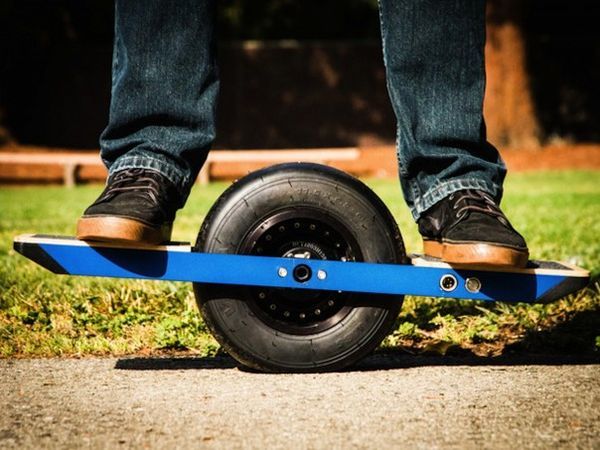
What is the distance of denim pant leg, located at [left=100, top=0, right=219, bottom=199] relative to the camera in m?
2.47

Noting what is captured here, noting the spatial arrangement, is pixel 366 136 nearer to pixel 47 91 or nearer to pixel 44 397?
pixel 47 91

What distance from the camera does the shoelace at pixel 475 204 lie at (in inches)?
94.7

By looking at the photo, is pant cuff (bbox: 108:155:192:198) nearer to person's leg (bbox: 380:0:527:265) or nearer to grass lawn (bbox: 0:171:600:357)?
grass lawn (bbox: 0:171:600:357)

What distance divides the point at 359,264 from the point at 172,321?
34.2 inches

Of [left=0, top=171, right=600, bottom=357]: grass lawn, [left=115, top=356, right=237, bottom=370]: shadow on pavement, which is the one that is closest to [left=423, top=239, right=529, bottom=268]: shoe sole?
[left=0, top=171, right=600, bottom=357]: grass lawn

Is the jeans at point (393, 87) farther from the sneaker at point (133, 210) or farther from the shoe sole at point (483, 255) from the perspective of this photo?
the shoe sole at point (483, 255)

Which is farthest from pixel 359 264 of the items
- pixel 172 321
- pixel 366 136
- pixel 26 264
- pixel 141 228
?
pixel 366 136

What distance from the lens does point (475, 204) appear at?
2426mm

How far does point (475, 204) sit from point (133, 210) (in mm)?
984

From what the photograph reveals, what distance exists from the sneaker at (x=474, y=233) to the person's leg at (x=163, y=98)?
2.47 feet

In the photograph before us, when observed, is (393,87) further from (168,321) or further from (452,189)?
(168,321)

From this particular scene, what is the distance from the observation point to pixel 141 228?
2299 mm

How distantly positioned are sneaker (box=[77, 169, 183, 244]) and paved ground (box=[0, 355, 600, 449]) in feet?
1.35

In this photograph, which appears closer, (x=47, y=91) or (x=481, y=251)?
(x=481, y=251)
